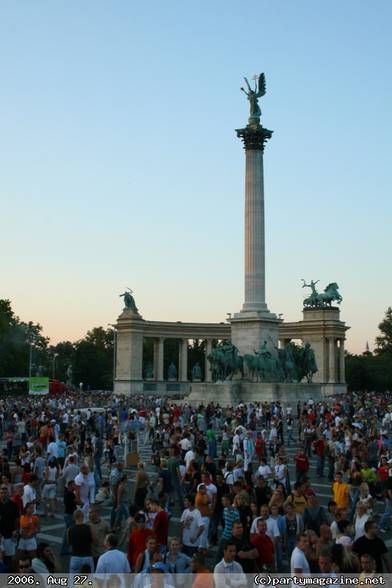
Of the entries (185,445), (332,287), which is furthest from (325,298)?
(185,445)

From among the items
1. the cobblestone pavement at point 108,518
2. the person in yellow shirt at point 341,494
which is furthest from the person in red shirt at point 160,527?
the person in yellow shirt at point 341,494

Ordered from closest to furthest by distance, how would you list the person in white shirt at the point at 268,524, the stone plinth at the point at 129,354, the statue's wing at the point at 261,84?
the person in white shirt at the point at 268,524
the statue's wing at the point at 261,84
the stone plinth at the point at 129,354

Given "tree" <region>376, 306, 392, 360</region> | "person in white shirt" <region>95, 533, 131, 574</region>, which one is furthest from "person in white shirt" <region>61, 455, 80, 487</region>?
"tree" <region>376, 306, 392, 360</region>

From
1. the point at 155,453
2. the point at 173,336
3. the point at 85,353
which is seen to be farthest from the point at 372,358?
the point at 155,453

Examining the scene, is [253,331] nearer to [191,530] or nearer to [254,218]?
[254,218]

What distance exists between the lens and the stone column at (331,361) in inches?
3649

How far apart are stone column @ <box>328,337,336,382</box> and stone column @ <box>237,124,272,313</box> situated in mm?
40599

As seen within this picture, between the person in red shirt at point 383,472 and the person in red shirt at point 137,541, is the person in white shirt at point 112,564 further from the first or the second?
the person in red shirt at point 383,472

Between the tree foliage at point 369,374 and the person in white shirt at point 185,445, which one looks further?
the tree foliage at point 369,374

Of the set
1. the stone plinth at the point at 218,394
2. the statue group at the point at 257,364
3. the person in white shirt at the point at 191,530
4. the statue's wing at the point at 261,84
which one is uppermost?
the statue's wing at the point at 261,84

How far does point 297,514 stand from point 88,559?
3.73 m

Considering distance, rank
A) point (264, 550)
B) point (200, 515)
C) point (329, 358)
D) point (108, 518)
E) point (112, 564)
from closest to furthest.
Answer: point (112, 564)
point (264, 550)
point (200, 515)
point (108, 518)
point (329, 358)

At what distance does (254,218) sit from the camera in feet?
181

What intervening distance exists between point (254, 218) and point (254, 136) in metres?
6.01
